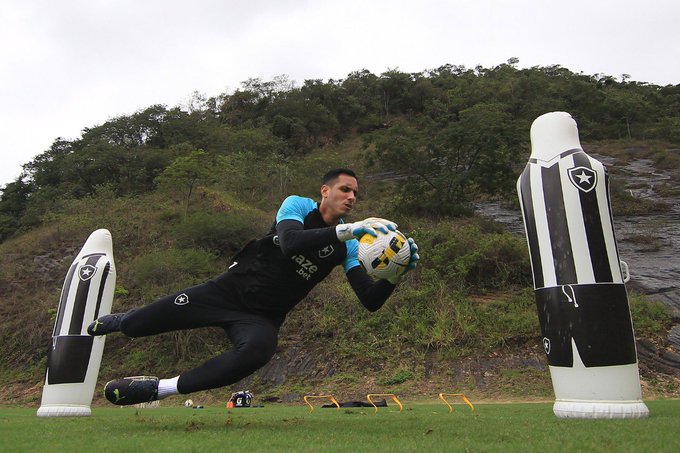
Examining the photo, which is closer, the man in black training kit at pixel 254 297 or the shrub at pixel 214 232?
the man in black training kit at pixel 254 297

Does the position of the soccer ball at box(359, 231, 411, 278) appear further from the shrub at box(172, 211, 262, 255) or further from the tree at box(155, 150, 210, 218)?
the tree at box(155, 150, 210, 218)

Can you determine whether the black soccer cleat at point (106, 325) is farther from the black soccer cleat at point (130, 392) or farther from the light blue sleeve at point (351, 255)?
the light blue sleeve at point (351, 255)

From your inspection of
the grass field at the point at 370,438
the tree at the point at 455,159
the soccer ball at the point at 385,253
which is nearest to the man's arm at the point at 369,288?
the soccer ball at the point at 385,253

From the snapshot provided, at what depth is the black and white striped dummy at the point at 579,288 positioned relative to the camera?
19.1ft

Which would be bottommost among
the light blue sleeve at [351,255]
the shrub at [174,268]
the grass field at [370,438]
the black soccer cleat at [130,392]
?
the shrub at [174,268]

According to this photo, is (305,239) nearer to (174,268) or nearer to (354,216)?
(174,268)

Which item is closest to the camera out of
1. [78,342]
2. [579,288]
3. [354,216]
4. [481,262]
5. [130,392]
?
[130,392]

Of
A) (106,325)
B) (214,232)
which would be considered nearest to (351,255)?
(106,325)

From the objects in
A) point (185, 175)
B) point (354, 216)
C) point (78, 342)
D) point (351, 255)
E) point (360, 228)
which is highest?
point (185, 175)

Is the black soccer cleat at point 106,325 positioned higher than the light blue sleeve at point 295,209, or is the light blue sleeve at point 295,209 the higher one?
the light blue sleeve at point 295,209

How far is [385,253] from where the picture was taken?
4.59 m

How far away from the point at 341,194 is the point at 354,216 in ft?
79.4

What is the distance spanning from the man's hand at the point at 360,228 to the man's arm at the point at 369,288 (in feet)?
1.98

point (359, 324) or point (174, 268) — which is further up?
point (174, 268)
